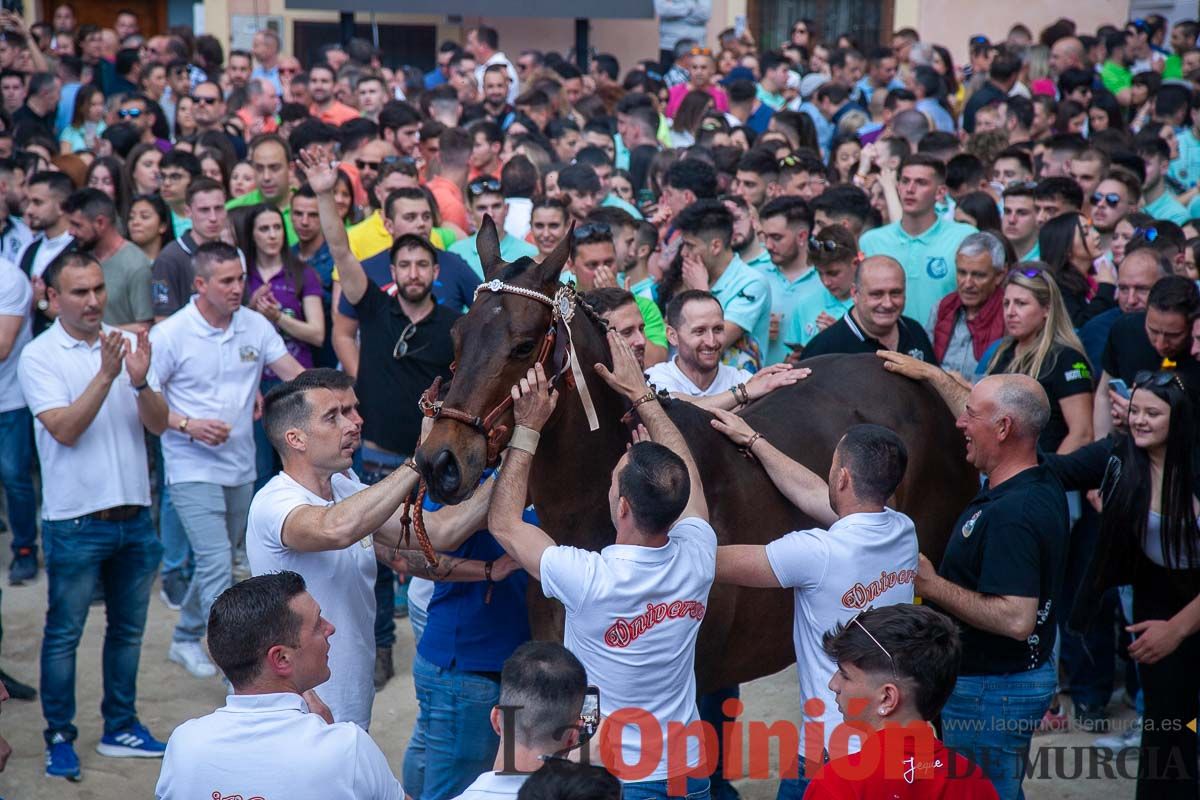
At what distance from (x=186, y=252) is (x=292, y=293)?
33.5 inches

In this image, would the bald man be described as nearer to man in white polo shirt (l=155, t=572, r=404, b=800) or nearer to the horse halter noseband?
the horse halter noseband

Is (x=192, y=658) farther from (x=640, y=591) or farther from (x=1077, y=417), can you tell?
(x=1077, y=417)

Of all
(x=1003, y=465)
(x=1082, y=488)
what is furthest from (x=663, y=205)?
(x=1003, y=465)

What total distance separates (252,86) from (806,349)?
10.2 metres

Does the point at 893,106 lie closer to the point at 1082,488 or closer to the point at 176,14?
the point at 1082,488

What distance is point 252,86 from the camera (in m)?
15.2

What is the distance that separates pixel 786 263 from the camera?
820 cm

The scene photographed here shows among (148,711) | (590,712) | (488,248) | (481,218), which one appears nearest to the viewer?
(590,712)

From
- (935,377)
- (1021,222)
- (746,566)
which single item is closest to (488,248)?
(746,566)

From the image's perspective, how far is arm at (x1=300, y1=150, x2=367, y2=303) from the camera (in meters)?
7.20

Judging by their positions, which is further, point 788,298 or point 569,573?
point 788,298

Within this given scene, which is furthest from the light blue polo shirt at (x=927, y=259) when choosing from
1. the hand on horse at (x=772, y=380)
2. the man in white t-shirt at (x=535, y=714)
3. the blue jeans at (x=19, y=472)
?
the blue jeans at (x=19, y=472)

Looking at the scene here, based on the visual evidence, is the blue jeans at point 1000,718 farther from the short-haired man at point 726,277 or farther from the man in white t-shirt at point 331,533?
the short-haired man at point 726,277

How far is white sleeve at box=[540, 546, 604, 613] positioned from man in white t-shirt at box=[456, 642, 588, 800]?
1.87ft
